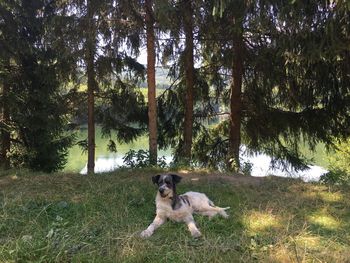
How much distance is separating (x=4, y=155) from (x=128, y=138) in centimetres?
452

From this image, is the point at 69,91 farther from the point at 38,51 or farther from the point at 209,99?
the point at 209,99

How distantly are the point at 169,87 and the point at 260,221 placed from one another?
939 cm

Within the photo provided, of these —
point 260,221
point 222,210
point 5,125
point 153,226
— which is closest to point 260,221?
point 260,221

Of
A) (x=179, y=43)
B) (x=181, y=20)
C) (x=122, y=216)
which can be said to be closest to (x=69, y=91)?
(x=179, y=43)

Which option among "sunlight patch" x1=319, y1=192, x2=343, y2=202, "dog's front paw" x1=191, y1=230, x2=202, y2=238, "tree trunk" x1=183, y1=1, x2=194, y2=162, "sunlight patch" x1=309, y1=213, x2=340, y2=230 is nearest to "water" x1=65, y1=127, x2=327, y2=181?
"tree trunk" x1=183, y1=1, x2=194, y2=162

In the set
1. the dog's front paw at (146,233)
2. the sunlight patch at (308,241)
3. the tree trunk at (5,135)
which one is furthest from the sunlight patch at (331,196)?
the tree trunk at (5,135)

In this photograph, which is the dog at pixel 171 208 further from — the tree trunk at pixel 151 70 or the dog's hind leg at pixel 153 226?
the tree trunk at pixel 151 70

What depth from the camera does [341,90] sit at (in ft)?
40.7

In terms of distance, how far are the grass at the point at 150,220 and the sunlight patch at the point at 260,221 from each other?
1 centimetres

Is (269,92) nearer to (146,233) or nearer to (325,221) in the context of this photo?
(325,221)

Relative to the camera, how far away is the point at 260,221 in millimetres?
6051

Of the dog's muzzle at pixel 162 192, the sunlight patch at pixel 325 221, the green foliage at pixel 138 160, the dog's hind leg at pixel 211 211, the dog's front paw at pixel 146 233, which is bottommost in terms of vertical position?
the sunlight patch at pixel 325 221

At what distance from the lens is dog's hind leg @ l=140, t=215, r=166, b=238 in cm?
542

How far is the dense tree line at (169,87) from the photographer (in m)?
11.3
